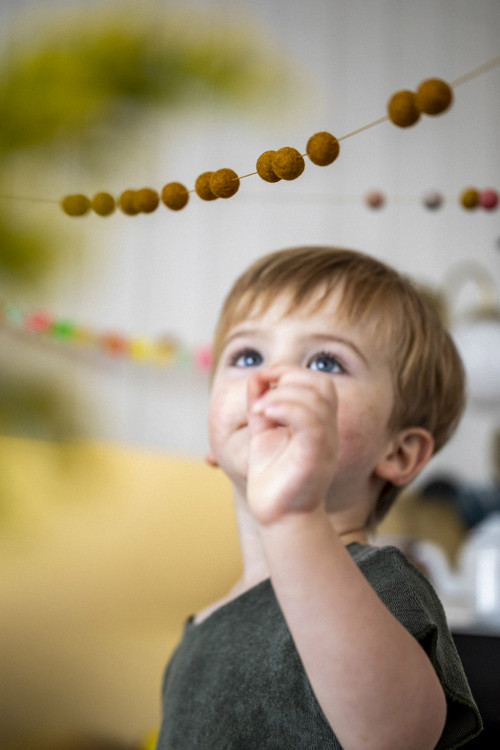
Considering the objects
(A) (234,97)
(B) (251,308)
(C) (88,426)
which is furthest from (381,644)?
(A) (234,97)

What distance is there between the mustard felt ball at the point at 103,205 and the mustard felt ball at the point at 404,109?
0.18 meters

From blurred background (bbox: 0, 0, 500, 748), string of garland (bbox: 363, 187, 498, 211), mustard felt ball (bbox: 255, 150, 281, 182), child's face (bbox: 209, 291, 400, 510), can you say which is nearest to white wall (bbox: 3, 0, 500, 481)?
blurred background (bbox: 0, 0, 500, 748)

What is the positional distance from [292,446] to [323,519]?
34 millimetres

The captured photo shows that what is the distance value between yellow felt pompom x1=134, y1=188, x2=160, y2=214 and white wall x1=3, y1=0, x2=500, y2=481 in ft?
3.84

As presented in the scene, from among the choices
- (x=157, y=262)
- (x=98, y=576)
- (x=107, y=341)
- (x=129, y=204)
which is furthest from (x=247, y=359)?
(x=157, y=262)

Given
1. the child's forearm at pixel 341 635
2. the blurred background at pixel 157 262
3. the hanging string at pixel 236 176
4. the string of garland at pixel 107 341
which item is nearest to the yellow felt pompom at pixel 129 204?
the hanging string at pixel 236 176

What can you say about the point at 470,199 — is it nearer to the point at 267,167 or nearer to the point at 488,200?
the point at 488,200

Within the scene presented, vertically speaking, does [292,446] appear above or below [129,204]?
below

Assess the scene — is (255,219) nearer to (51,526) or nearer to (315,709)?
(51,526)

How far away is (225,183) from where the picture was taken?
0.38 meters

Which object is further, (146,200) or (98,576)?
(98,576)

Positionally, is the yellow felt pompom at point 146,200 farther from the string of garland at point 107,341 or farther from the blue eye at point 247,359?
the string of garland at point 107,341

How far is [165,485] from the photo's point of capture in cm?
143

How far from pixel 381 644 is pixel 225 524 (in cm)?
112
